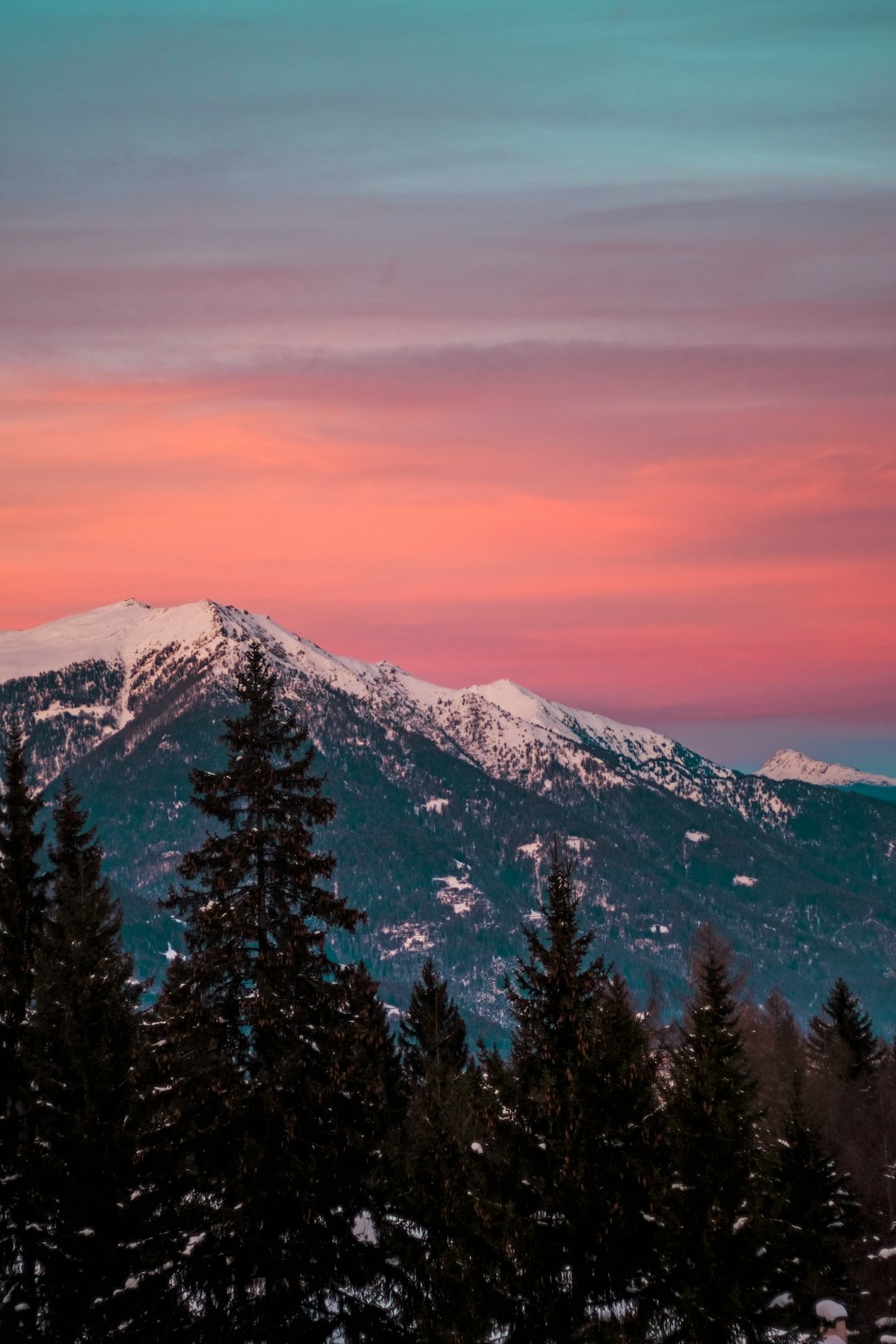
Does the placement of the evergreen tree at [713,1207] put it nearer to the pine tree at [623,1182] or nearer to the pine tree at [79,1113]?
the pine tree at [623,1182]

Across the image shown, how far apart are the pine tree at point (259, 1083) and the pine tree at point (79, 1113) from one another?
1.21 metres

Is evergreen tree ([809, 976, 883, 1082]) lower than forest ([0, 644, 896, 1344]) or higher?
higher

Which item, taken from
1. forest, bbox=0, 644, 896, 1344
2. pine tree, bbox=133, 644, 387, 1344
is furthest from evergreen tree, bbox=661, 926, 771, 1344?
pine tree, bbox=133, 644, 387, 1344

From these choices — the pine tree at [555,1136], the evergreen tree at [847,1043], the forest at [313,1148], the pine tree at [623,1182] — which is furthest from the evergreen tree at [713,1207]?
the evergreen tree at [847,1043]

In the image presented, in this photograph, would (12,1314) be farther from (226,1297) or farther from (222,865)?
(222,865)

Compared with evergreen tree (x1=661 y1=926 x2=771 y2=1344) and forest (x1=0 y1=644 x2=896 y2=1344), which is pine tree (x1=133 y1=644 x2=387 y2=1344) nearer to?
forest (x1=0 y1=644 x2=896 y2=1344)

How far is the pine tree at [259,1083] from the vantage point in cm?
3641

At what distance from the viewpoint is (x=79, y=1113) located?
39.0 m

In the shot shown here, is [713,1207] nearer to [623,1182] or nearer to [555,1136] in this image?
[623,1182]

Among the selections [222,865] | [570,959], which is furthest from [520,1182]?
[222,865]

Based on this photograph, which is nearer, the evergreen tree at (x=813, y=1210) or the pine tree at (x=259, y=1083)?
the pine tree at (x=259, y=1083)

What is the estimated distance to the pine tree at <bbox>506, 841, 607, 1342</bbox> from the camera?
35031 millimetres

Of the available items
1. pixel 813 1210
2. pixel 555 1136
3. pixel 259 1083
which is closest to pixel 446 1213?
pixel 555 1136

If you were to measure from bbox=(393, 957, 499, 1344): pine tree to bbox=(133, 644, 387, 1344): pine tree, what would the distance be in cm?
212
